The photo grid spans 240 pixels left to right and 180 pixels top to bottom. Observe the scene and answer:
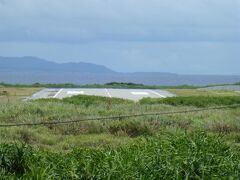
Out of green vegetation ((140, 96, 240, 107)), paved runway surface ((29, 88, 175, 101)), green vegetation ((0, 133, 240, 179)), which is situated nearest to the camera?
green vegetation ((0, 133, 240, 179))

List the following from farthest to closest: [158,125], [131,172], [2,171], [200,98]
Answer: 1. [200,98]
2. [158,125]
3. [2,171]
4. [131,172]

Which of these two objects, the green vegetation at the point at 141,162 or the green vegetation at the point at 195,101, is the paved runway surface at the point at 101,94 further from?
the green vegetation at the point at 141,162

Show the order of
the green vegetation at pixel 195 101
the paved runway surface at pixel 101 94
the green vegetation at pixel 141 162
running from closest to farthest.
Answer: the green vegetation at pixel 141 162 < the green vegetation at pixel 195 101 < the paved runway surface at pixel 101 94

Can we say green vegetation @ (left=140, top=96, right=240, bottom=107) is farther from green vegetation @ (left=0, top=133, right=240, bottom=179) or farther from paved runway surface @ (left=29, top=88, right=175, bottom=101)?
green vegetation @ (left=0, top=133, right=240, bottom=179)

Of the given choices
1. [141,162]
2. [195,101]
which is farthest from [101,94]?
[141,162]

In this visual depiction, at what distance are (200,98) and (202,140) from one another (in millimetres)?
17247

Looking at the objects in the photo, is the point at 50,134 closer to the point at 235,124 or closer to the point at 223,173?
the point at 235,124

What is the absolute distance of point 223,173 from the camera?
6.43 meters

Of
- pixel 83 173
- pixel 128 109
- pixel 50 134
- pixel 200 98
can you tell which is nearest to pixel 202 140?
pixel 83 173

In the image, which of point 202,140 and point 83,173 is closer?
point 83,173

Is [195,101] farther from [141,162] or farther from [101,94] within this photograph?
[141,162]

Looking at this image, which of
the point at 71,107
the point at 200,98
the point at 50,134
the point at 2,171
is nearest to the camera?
the point at 2,171

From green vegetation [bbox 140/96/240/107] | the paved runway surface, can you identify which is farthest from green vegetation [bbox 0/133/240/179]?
the paved runway surface

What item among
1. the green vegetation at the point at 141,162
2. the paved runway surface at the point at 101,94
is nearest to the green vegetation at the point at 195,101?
the paved runway surface at the point at 101,94
